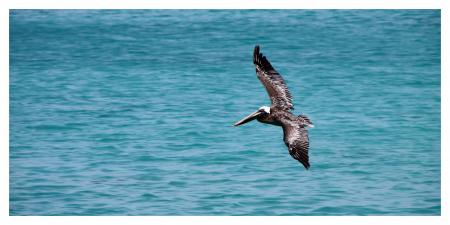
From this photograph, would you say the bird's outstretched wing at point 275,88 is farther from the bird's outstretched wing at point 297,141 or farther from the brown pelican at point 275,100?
the bird's outstretched wing at point 297,141

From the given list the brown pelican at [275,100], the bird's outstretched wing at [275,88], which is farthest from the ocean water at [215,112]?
the bird's outstretched wing at [275,88]

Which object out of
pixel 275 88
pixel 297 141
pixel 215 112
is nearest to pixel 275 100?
pixel 275 88

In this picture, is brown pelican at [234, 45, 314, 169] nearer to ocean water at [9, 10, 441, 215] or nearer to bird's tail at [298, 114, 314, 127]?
bird's tail at [298, 114, 314, 127]

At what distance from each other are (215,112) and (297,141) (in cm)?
422

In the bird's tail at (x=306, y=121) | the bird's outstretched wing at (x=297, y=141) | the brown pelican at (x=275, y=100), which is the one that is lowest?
the bird's outstretched wing at (x=297, y=141)

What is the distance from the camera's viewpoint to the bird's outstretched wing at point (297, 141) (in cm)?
1121

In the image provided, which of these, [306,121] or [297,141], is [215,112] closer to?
[306,121]

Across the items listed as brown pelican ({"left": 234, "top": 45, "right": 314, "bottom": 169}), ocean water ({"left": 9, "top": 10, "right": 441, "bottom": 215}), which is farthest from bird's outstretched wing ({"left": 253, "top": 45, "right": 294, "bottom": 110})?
ocean water ({"left": 9, "top": 10, "right": 441, "bottom": 215})

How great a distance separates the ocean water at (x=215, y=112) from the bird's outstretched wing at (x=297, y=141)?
1164 mm

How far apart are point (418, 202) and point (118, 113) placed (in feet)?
18.8

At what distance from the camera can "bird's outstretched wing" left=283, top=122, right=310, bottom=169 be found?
1121cm

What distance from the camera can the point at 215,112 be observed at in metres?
15.5

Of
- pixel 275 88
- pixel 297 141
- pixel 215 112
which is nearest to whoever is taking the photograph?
pixel 297 141

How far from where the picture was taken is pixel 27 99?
15812 millimetres
